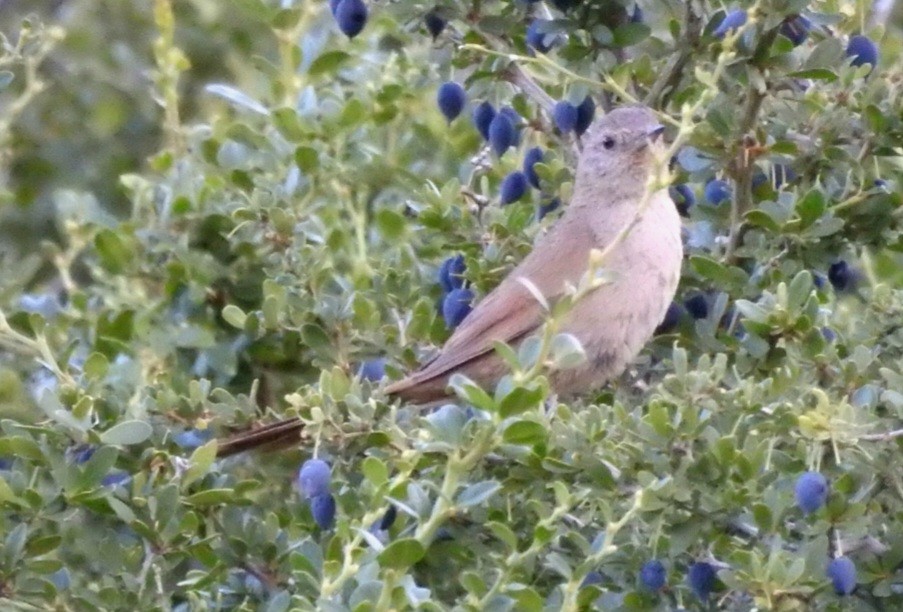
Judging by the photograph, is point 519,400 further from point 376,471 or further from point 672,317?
point 672,317

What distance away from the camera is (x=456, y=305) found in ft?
12.7

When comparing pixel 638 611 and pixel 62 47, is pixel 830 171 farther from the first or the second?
pixel 62 47

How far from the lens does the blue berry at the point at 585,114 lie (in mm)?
3770

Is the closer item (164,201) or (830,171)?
(830,171)

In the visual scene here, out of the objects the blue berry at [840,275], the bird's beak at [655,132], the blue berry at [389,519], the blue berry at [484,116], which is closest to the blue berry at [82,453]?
the blue berry at [389,519]

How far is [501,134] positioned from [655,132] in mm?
410

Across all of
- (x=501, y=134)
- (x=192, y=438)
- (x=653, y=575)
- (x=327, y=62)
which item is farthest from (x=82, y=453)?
(x=327, y=62)

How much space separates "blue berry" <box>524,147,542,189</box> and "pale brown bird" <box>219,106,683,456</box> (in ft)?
0.54

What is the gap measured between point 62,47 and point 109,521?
371 centimetres

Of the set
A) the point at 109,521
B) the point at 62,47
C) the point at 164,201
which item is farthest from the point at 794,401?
the point at 62,47

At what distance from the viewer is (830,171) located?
3.63 metres

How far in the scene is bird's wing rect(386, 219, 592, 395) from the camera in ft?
13.0

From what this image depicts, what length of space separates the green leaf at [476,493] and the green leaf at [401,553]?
14 centimetres

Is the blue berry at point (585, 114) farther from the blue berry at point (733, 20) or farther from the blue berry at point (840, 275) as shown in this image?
the blue berry at point (840, 275)
